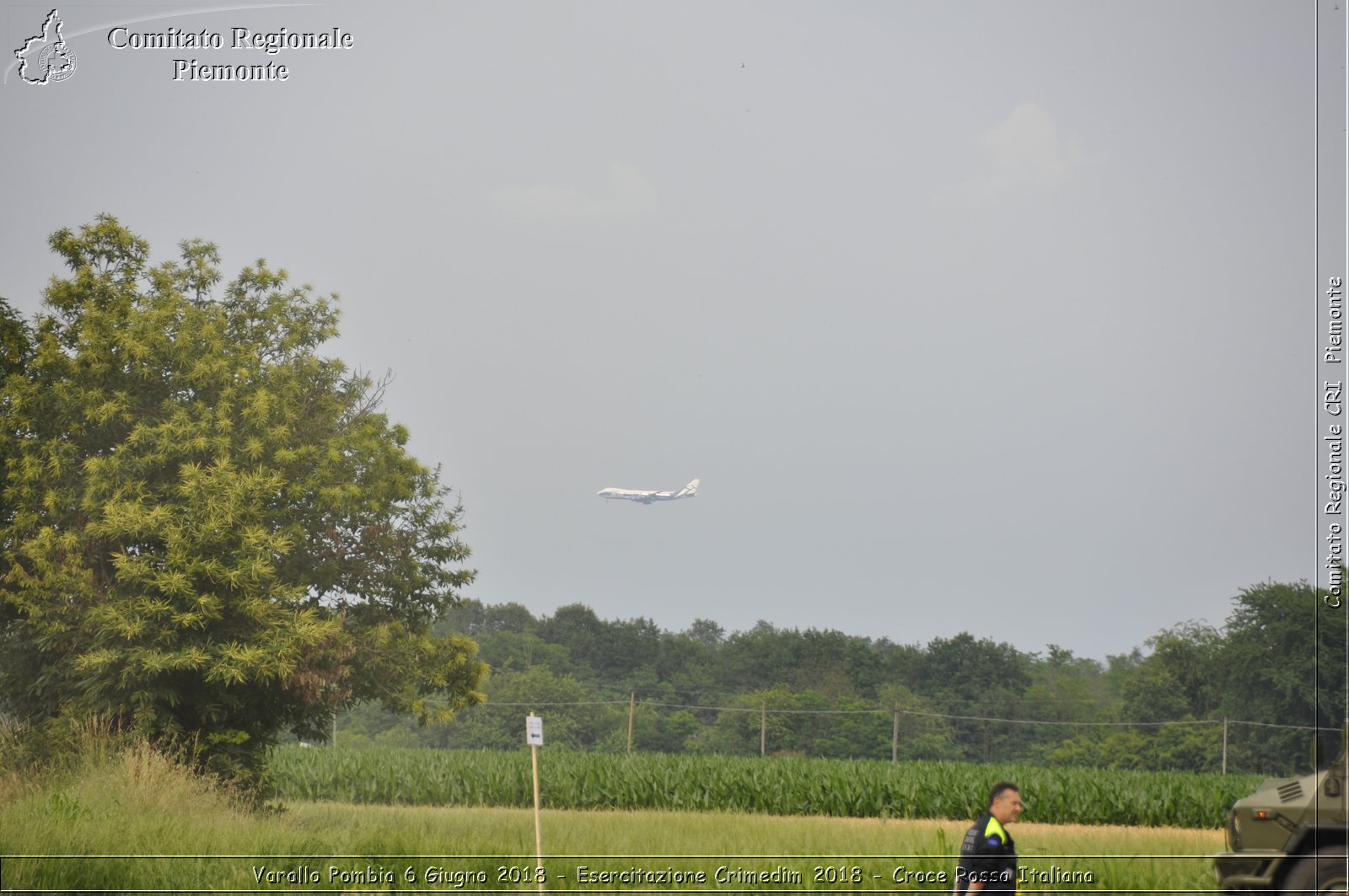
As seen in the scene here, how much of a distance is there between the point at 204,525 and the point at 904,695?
51.1 meters

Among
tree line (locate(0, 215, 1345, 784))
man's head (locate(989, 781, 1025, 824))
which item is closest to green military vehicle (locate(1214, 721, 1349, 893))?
man's head (locate(989, 781, 1025, 824))

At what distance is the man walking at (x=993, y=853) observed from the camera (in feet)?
27.8

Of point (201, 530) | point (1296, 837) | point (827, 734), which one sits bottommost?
point (827, 734)

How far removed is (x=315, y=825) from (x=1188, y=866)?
1351 centimetres

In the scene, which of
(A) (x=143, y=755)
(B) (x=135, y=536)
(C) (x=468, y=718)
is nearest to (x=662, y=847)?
(A) (x=143, y=755)

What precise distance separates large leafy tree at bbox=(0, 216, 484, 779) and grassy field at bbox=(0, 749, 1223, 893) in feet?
6.77

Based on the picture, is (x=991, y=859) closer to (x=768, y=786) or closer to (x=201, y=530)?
(x=201, y=530)

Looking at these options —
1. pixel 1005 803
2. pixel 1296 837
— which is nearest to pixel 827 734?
pixel 1296 837

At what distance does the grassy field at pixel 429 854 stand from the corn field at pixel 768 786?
829 centimetres

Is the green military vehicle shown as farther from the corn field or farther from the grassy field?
the corn field

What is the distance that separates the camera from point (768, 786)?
28.8 metres

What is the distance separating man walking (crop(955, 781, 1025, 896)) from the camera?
8461mm

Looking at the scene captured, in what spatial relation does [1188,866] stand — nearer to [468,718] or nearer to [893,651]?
[468,718]

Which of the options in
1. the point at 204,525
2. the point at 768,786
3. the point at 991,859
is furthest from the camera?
the point at 768,786
